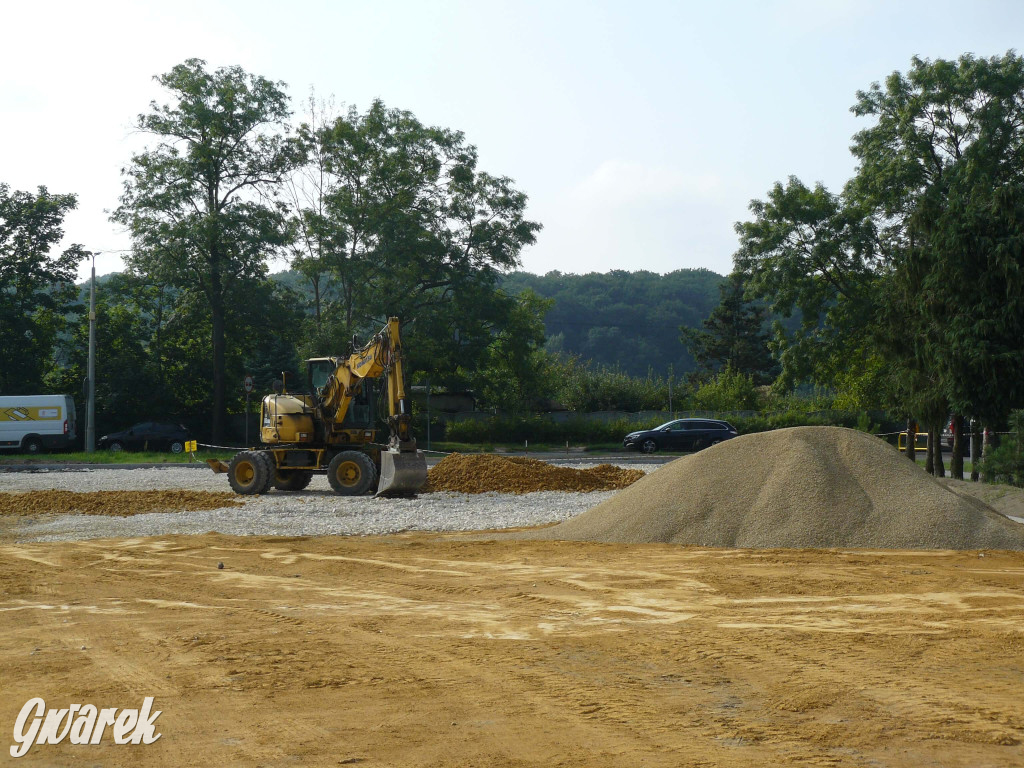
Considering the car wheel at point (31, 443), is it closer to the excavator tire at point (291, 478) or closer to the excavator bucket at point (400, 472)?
the excavator tire at point (291, 478)

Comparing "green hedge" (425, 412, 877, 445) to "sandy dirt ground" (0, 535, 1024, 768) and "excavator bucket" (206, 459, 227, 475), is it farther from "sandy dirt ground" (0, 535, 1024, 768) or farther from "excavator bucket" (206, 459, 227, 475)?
"sandy dirt ground" (0, 535, 1024, 768)

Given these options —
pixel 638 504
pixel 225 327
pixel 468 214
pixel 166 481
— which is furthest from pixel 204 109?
pixel 638 504

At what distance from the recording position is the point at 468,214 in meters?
49.1

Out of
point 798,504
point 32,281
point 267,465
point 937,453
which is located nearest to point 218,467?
point 267,465

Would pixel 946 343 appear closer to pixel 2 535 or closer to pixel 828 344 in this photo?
pixel 2 535

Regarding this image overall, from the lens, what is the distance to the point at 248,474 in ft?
75.1

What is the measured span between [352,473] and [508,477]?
13.9 feet

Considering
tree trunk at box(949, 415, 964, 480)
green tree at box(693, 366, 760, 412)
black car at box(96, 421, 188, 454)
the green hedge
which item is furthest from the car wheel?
green tree at box(693, 366, 760, 412)

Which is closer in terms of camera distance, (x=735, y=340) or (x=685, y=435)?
(x=685, y=435)

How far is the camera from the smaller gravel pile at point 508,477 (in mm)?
23500

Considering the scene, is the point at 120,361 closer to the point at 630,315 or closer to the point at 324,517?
the point at 324,517

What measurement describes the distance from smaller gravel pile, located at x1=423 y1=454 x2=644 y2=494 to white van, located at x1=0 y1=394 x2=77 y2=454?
23.6 m

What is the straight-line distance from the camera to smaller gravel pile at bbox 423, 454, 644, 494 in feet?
77.1

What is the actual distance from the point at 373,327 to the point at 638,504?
1326 inches
